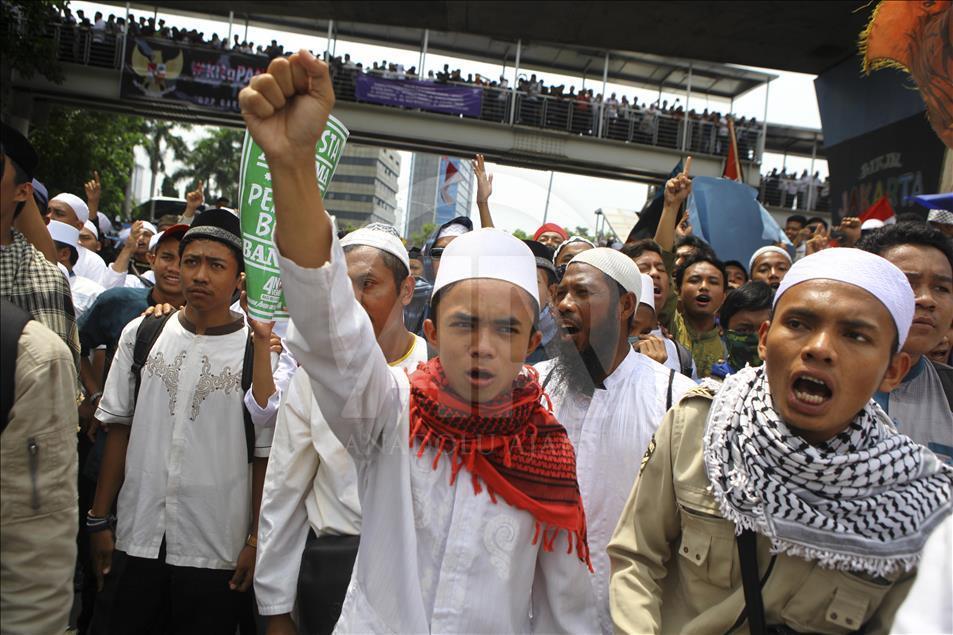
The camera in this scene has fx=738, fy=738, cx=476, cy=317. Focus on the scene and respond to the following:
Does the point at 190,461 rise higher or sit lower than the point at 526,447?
lower

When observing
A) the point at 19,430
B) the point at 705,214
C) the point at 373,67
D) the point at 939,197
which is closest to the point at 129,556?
the point at 19,430

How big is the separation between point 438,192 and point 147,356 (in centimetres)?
166

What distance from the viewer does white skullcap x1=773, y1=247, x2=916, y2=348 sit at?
180 centimetres

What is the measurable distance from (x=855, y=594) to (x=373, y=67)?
2404 centimetres

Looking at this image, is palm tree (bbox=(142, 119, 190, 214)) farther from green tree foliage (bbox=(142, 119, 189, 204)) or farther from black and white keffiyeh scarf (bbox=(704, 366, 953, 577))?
black and white keffiyeh scarf (bbox=(704, 366, 953, 577))

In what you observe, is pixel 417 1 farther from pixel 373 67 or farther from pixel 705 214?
pixel 705 214

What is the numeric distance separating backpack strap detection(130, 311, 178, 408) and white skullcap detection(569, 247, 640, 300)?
1.82 m

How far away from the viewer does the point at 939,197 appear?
159 inches

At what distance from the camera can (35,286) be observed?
92.3 inches

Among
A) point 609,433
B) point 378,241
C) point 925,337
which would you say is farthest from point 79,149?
point 925,337

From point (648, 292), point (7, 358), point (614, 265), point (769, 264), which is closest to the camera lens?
point (7, 358)

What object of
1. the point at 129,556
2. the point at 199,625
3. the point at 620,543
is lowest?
the point at 199,625

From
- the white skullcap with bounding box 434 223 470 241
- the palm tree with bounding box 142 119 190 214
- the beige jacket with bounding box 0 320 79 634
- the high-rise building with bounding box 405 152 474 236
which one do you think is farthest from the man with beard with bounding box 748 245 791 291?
the palm tree with bounding box 142 119 190 214

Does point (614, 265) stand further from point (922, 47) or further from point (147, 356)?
point (147, 356)
